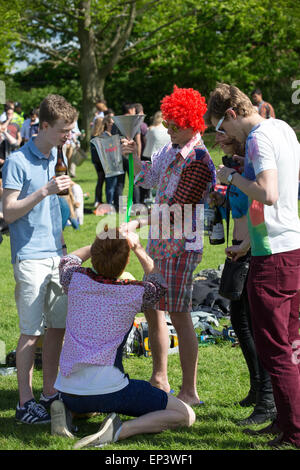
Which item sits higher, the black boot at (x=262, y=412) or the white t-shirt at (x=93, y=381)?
the white t-shirt at (x=93, y=381)

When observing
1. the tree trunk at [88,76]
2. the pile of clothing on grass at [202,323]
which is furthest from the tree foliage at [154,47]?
the pile of clothing on grass at [202,323]

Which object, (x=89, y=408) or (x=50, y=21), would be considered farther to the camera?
(x=50, y=21)

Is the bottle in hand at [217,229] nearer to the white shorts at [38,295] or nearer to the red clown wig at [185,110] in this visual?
the red clown wig at [185,110]

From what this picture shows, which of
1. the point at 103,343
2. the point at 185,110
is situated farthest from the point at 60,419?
the point at 185,110

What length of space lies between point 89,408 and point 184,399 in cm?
91

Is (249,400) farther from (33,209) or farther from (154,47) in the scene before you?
(154,47)

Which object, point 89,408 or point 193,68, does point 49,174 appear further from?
point 193,68

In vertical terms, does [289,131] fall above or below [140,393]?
above

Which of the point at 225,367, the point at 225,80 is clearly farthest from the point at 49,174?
the point at 225,80

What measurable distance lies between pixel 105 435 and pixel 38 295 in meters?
0.99

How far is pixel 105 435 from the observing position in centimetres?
361

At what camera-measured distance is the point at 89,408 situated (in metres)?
3.70

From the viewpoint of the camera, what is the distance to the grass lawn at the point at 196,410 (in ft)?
12.2

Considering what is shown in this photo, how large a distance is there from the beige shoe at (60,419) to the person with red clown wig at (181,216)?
930mm
